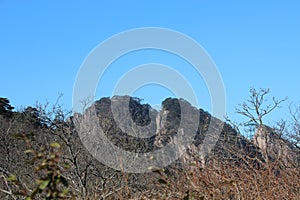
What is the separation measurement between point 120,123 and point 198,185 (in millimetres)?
10475

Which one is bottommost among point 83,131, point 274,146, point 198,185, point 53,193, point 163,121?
point 53,193

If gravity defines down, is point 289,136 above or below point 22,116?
below

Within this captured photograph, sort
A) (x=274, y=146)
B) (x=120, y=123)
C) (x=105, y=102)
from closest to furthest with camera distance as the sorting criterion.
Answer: (x=274, y=146) < (x=120, y=123) < (x=105, y=102)

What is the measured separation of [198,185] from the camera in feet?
17.3

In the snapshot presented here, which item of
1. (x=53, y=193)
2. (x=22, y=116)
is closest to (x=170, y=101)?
(x=22, y=116)

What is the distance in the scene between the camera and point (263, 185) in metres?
5.29

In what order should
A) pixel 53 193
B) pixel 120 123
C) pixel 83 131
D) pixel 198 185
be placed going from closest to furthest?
pixel 53 193 < pixel 198 185 < pixel 83 131 < pixel 120 123

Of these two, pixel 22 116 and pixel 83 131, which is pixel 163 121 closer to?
pixel 83 131

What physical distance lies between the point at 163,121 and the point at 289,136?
4.49 meters

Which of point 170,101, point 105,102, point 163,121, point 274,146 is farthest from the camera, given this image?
point 105,102

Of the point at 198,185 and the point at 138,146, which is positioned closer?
the point at 198,185

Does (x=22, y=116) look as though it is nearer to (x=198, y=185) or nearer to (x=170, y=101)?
(x=170, y=101)

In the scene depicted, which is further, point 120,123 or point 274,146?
point 120,123

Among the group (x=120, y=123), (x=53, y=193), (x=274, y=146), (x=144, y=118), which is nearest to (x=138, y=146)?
(x=120, y=123)
